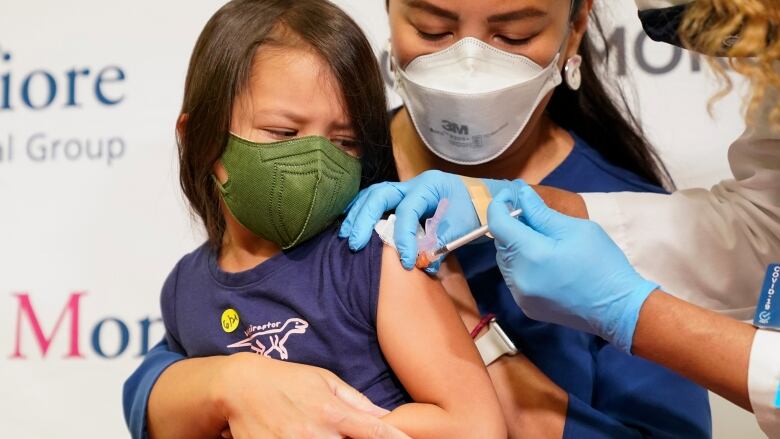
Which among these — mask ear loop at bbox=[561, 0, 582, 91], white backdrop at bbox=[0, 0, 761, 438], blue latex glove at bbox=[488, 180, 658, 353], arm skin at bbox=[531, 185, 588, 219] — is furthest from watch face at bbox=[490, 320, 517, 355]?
white backdrop at bbox=[0, 0, 761, 438]

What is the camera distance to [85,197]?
2273mm

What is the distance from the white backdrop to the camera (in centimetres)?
223

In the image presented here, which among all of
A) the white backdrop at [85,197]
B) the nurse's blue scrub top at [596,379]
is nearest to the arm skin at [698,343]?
the nurse's blue scrub top at [596,379]

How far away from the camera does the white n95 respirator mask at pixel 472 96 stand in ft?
5.03

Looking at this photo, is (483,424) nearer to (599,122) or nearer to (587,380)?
(587,380)

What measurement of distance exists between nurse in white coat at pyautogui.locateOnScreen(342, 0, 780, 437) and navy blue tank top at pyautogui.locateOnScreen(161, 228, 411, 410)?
0.06m

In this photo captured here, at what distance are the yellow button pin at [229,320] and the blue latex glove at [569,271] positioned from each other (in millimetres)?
399

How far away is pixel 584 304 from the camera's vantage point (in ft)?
4.25

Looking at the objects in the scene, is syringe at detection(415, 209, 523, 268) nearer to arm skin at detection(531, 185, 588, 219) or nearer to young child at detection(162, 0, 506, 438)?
young child at detection(162, 0, 506, 438)

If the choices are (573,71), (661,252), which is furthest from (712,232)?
(573,71)

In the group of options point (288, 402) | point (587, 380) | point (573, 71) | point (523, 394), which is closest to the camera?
point (288, 402)

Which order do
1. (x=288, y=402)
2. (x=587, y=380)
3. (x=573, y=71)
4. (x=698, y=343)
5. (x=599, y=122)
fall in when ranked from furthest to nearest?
(x=599, y=122) → (x=573, y=71) → (x=587, y=380) → (x=288, y=402) → (x=698, y=343)

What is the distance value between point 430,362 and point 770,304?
44 cm

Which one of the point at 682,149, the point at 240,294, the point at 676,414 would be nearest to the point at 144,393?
the point at 240,294
